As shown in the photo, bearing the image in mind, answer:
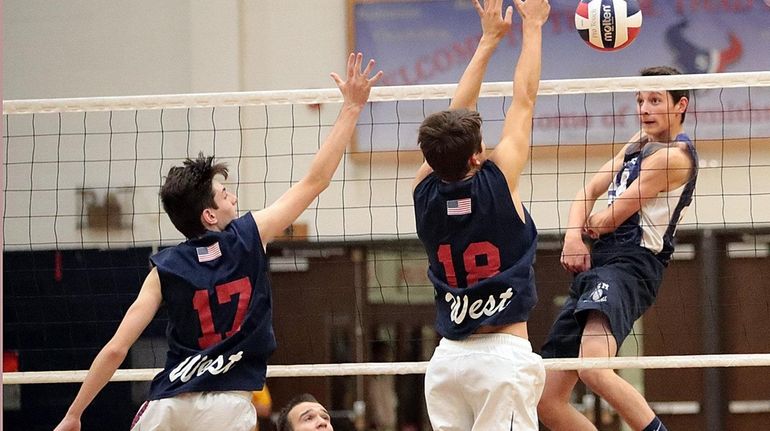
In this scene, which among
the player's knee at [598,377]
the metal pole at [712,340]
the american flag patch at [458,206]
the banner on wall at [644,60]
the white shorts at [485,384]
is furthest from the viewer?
the metal pole at [712,340]

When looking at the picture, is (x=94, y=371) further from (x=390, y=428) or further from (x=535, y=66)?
(x=390, y=428)

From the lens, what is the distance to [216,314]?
3930 millimetres

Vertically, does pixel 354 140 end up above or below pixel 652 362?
above

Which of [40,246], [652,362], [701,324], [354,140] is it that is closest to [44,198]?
[40,246]

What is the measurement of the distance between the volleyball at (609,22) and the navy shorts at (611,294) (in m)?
0.90

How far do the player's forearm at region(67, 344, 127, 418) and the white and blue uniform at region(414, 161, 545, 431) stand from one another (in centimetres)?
101

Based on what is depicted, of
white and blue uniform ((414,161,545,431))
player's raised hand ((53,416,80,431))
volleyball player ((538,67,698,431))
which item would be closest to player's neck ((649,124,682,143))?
volleyball player ((538,67,698,431))

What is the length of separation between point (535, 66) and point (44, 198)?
6.98 meters

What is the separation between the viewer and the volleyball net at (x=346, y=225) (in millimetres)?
9242

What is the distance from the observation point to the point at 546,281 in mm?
9562

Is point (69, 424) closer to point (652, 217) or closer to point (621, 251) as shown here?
point (621, 251)

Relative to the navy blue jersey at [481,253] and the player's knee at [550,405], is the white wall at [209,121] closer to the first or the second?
the player's knee at [550,405]

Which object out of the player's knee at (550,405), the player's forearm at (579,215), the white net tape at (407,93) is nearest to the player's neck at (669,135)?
the white net tape at (407,93)

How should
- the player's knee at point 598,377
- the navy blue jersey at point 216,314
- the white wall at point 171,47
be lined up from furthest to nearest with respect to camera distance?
the white wall at point 171,47 < the player's knee at point 598,377 < the navy blue jersey at point 216,314
